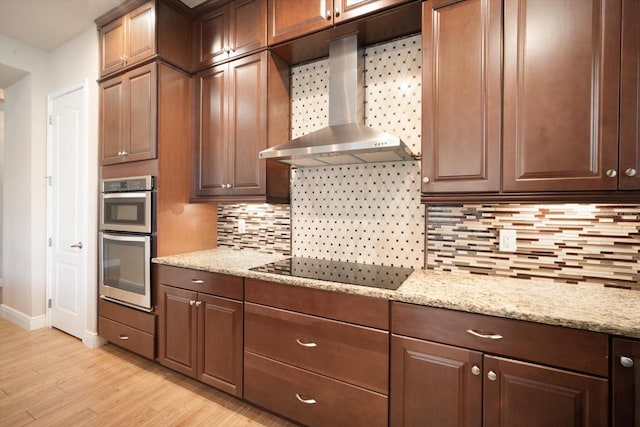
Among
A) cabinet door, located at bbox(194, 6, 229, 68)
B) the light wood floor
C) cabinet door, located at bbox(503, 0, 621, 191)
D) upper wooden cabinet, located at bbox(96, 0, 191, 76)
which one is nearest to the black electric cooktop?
cabinet door, located at bbox(503, 0, 621, 191)

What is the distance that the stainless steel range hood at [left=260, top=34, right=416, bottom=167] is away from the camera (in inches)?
66.7

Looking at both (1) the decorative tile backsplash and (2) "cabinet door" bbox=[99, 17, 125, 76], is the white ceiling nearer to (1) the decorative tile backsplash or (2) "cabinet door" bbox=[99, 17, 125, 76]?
(2) "cabinet door" bbox=[99, 17, 125, 76]

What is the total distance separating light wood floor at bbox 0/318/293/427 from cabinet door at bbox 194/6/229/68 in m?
2.48

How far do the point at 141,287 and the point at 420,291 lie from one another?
2081mm

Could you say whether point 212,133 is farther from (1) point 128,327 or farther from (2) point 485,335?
(2) point 485,335

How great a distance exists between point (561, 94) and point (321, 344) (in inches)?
64.0

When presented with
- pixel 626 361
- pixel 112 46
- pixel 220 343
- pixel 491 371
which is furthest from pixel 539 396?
pixel 112 46

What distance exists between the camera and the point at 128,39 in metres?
2.38

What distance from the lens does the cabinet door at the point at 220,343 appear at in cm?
183

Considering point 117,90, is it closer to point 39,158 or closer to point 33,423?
point 39,158

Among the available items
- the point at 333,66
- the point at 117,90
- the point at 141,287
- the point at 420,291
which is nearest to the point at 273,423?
the point at 420,291

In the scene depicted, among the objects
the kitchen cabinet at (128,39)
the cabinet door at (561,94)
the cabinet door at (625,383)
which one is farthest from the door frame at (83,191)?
the cabinet door at (625,383)

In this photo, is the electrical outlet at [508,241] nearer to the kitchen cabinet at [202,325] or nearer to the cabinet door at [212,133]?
the kitchen cabinet at [202,325]

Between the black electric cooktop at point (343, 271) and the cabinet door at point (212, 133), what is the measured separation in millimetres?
822
